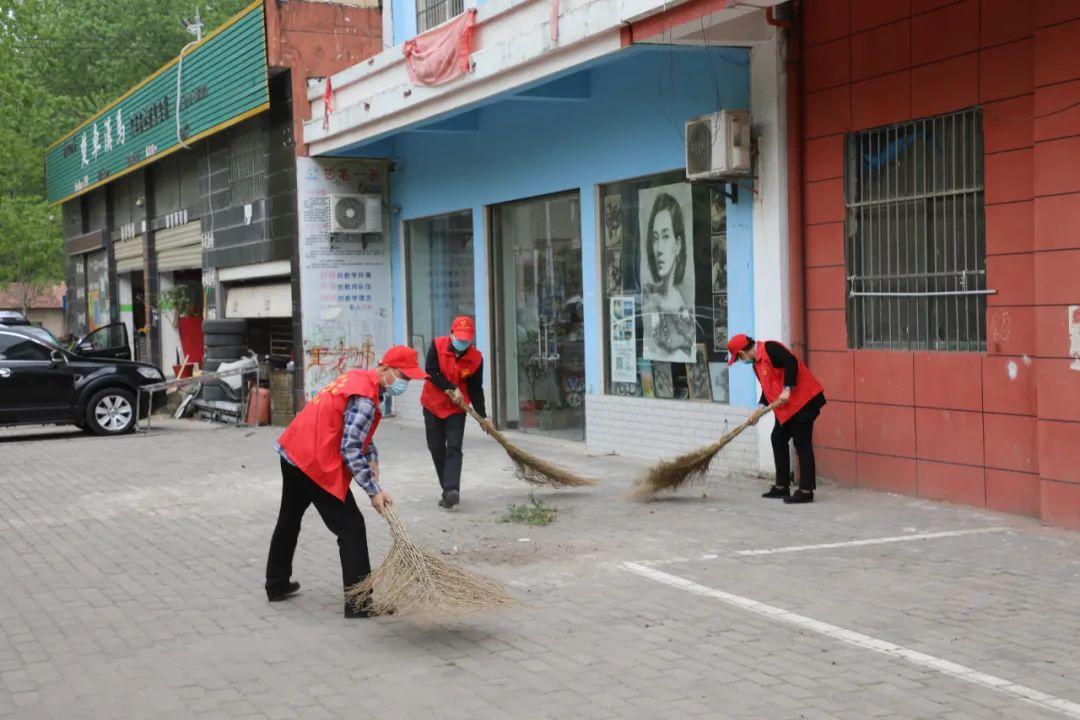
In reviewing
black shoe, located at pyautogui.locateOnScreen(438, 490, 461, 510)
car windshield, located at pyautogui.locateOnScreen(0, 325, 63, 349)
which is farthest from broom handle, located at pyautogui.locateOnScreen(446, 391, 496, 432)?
car windshield, located at pyautogui.locateOnScreen(0, 325, 63, 349)

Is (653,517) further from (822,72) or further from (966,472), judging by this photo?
(822,72)

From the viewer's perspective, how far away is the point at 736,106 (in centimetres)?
1061

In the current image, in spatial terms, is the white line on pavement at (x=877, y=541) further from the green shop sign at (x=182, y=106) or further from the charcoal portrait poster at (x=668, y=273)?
the green shop sign at (x=182, y=106)

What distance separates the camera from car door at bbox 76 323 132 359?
61.7 feet

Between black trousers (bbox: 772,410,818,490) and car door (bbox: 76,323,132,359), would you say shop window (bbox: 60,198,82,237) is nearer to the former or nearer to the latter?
car door (bbox: 76,323,132,359)

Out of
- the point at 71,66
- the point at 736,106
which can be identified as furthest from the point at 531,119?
the point at 71,66

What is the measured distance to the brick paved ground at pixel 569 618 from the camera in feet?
15.9

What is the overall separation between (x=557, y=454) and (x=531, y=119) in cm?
394

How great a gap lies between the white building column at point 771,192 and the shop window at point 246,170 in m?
10.7

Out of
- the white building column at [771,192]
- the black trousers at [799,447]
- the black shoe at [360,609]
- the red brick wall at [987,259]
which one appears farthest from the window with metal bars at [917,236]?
the black shoe at [360,609]

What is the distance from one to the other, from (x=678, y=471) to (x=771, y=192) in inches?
100

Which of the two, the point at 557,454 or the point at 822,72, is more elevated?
the point at 822,72

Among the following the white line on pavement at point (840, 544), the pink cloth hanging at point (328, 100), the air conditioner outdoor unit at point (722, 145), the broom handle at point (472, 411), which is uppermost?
the pink cloth hanging at point (328, 100)

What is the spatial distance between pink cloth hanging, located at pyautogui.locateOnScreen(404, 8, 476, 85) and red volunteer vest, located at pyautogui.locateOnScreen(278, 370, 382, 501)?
7.13 metres
